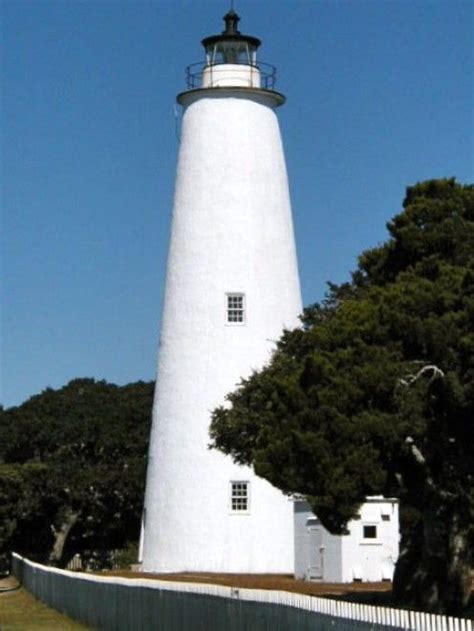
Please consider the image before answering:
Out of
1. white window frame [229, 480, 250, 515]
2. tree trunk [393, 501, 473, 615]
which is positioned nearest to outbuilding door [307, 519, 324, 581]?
white window frame [229, 480, 250, 515]

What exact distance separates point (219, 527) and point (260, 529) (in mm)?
1293

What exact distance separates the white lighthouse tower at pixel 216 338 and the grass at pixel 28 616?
6103 mm

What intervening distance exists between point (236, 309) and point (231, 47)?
28.6ft

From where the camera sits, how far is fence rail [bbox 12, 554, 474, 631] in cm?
1523

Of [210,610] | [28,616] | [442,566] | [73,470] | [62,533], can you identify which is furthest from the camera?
[62,533]

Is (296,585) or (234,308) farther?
(234,308)

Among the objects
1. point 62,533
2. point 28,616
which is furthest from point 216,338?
point 62,533

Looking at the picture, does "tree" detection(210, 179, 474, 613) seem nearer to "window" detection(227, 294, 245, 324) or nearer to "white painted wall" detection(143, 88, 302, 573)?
"white painted wall" detection(143, 88, 302, 573)

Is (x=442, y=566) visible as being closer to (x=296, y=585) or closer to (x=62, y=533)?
(x=296, y=585)

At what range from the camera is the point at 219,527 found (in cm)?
4738

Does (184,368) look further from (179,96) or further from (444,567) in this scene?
(444,567)

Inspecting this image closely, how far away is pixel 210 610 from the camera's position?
68.7 feet

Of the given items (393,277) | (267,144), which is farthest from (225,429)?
(267,144)

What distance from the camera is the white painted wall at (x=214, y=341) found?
4734cm
